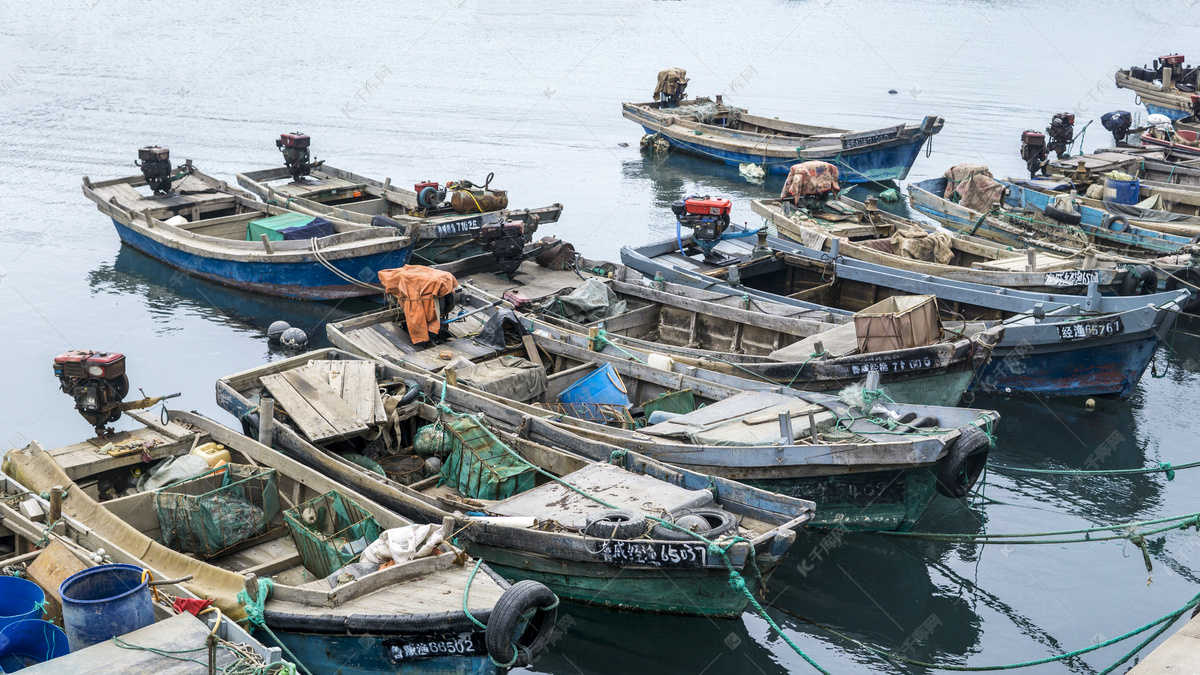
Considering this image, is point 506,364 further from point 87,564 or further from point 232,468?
point 87,564

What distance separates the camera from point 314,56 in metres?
51.8

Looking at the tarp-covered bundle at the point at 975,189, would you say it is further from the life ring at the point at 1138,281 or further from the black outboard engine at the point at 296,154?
the black outboard engine at the point at 296,154

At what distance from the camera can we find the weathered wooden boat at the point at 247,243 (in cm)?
1906

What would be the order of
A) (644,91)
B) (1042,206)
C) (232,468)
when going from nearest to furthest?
1. (232,468)
2. (1042,206)
3. (644,91)

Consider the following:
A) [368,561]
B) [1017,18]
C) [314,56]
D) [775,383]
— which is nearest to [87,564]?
[368,561]

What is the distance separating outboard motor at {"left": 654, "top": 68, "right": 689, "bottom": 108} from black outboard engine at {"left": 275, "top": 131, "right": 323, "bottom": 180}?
1428 cm

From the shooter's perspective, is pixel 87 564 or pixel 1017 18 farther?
pixel 1017 18

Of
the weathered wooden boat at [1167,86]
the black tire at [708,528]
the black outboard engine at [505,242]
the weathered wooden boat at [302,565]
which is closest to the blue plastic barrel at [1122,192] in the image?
the black outboard engine at [505,242]

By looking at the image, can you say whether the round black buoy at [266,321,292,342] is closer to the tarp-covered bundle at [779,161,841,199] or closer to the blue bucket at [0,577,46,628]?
the tarp-covered bundle at [779,161,841,199]

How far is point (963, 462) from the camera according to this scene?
34.1ft

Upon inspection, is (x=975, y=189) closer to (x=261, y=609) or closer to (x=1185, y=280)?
(x=1185, y=280)

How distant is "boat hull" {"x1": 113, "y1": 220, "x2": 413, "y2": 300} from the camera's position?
19.1 m

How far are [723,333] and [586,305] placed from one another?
2.03m

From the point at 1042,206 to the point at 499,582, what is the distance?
16.2m
